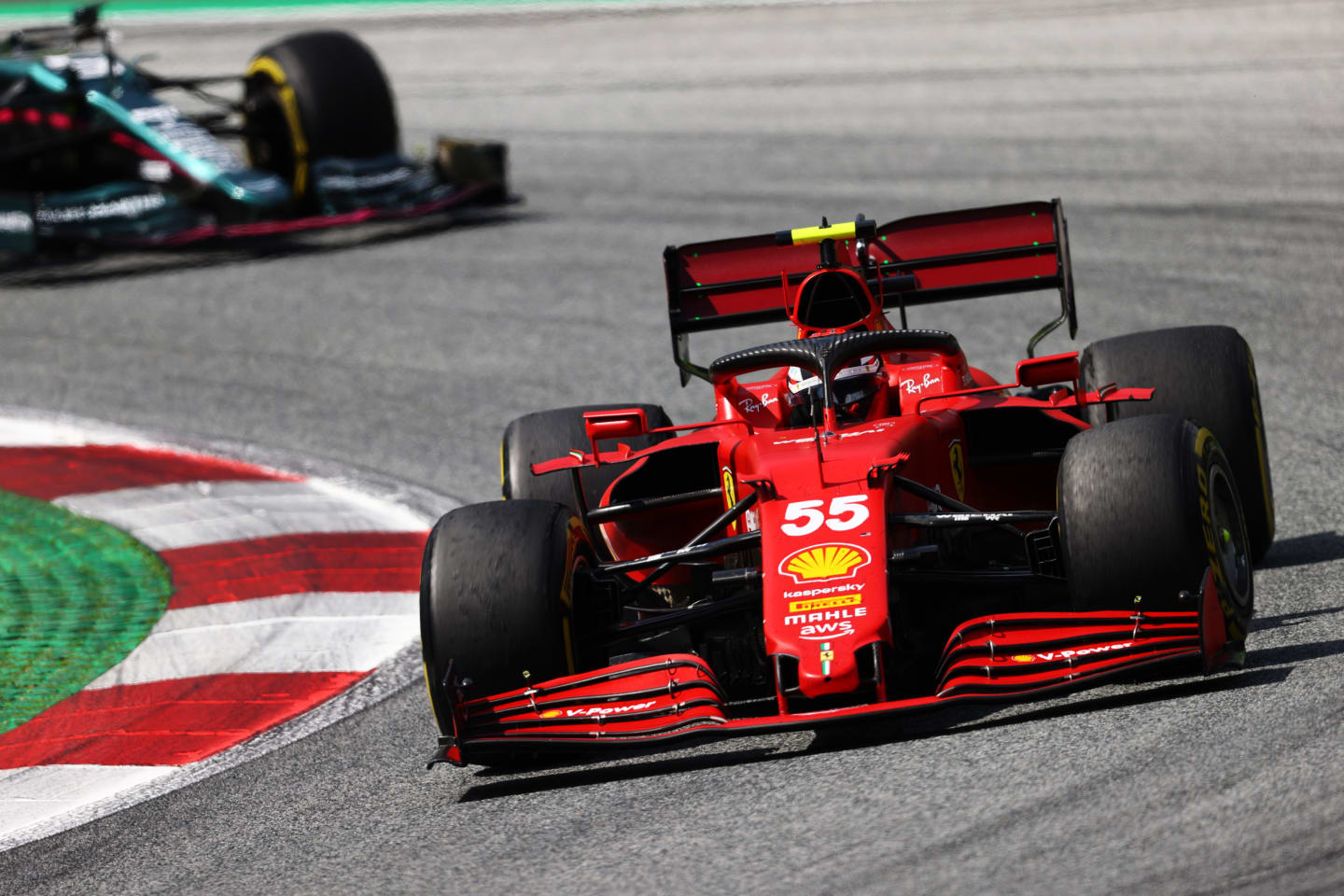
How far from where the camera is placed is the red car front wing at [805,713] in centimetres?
507

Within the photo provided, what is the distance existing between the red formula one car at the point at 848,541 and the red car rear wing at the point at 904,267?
2.9 inches

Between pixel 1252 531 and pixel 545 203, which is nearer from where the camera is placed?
pixel 1252 531

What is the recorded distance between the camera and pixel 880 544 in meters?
5.34

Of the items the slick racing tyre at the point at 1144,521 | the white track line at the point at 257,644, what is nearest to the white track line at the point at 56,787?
the white track line at the point at 257,644

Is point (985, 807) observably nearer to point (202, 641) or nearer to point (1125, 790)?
point (1125, 790)

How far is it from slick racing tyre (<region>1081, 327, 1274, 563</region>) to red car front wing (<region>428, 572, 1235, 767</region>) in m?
1.38

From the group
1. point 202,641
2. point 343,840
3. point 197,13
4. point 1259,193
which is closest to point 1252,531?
point 343,840

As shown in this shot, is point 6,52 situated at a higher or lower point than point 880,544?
higher

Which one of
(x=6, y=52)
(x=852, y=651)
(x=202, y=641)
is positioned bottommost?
(x=202, y=641)

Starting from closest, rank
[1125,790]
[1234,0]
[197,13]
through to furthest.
Answer: 1. [1125,790]
2. [1234,0]
3. [197,13]

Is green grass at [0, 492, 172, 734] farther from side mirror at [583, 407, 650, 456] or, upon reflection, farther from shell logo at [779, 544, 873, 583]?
shell logo at [779, 544, 873, 583]

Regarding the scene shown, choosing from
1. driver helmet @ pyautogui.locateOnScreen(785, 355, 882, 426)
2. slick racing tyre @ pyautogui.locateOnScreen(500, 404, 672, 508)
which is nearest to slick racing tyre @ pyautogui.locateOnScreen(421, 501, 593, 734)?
driver helmet @ pyautogui.locateOnScreen(785, 355, 882, 426)

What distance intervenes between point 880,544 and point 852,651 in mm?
375

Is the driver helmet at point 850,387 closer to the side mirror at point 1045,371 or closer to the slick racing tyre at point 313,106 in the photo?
the side mirror at point 1045,371
